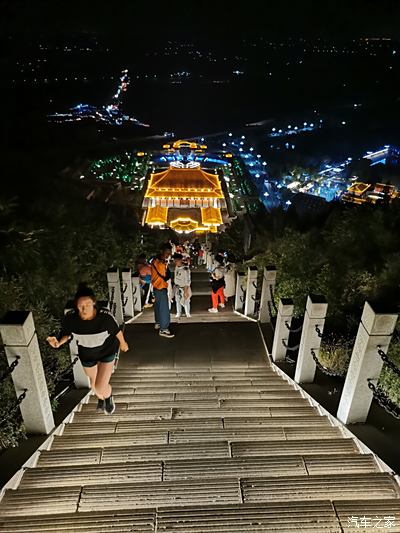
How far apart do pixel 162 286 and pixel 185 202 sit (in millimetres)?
35433

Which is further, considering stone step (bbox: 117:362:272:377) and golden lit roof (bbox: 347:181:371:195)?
golden lit roof (bbox: 347:181:371:195)

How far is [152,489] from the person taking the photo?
3.29 metres

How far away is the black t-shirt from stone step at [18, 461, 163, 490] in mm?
1149

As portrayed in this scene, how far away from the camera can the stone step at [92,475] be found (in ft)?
11.3

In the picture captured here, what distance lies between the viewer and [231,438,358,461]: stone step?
12.8ft

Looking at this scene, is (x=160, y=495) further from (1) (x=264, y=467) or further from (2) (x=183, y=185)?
(2) (x=183, y=185)

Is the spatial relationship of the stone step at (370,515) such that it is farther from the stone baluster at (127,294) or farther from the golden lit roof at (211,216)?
the golden lit roof at (211,216)

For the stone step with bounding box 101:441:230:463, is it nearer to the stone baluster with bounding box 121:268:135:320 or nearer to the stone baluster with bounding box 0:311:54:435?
the stone baluster with bounding box 0:311:54:435

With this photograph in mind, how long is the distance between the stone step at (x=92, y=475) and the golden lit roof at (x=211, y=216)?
35.5 m

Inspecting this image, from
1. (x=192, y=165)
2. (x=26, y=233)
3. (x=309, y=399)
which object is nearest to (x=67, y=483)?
(x=309, y=399)

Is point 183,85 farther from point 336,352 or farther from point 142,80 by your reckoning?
point 336,352

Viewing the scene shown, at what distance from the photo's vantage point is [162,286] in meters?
7.57

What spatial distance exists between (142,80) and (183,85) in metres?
14.6

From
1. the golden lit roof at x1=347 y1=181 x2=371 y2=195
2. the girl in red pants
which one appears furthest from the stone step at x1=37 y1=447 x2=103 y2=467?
the golden lit roof at x1=347 y1=181 x2=371 y2=195
